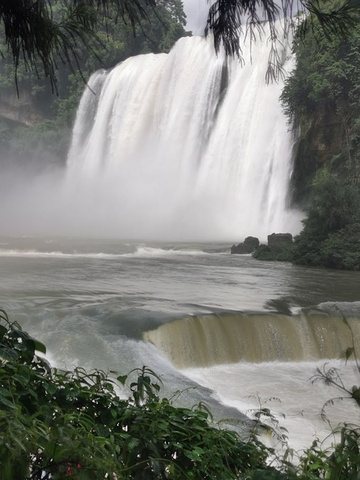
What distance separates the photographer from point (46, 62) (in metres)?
3.21

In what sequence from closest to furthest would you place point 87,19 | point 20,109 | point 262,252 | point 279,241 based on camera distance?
point 87,19
point 262,252
point 279,241
point 20,109

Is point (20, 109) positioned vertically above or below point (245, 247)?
above

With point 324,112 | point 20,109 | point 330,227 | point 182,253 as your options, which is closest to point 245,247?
point 182,253

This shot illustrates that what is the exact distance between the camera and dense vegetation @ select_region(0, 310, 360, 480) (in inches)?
69.8

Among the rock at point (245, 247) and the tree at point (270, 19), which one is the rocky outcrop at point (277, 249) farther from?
the tree at point (270, 19)

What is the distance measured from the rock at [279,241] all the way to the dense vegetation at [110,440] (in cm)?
1431

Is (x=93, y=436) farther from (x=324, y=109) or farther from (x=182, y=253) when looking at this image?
(x=324, y=109)

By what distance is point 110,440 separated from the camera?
2199 mm

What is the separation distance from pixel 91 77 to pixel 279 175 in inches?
610

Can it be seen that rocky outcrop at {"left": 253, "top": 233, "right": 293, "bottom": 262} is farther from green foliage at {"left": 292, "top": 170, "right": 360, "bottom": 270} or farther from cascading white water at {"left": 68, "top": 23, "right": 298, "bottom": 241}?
cascading white water at {"left": 68, "top": 23, "right": 298, "bottom": 241}

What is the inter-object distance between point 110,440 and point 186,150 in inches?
949

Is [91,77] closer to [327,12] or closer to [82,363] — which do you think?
A: [82,363]

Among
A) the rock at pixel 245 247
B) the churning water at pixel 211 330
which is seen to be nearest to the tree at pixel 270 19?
the churning water at pixel 211 330

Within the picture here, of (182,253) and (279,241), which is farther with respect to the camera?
(182,253)
